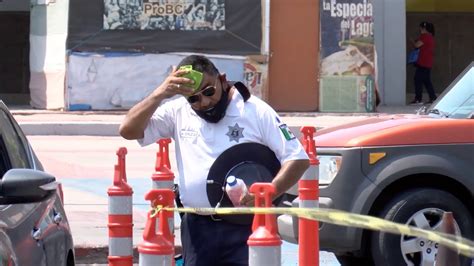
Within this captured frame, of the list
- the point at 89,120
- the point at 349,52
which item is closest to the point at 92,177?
the point at 89,120

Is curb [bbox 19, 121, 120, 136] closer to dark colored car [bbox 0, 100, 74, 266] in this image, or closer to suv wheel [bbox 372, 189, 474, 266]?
suv wheel [bbox 372, 189, 474, 266]

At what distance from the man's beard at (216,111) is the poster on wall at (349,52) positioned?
61.7ft

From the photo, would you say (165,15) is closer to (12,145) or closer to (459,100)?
(459,100)

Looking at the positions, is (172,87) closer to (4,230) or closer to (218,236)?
(218,236)

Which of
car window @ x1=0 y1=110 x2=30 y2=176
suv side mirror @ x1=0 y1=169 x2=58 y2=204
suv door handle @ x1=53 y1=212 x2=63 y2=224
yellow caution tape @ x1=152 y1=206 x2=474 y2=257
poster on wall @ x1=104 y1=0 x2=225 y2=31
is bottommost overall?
suv door handle @ x1=53 y1=212 x2=63 y2=224

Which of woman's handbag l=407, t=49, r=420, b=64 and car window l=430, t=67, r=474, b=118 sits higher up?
woman's handbag l=407, t=49, r=420, b=64

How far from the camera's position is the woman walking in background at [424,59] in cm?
2564

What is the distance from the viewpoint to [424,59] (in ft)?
84.9

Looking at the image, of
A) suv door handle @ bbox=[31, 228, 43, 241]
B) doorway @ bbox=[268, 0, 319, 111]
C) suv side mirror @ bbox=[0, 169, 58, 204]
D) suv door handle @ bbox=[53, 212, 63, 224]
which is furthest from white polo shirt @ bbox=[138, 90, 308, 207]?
doorway @ bbox=[268, 0, 319, 111]

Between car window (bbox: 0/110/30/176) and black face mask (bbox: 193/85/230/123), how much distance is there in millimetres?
984

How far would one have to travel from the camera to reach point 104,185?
1377cm

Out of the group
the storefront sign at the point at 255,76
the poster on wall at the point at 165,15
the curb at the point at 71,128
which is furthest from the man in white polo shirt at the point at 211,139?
the poster on wall at the point at 165,15

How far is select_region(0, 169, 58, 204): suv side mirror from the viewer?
4.28 metres

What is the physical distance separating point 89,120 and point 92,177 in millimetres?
7197
